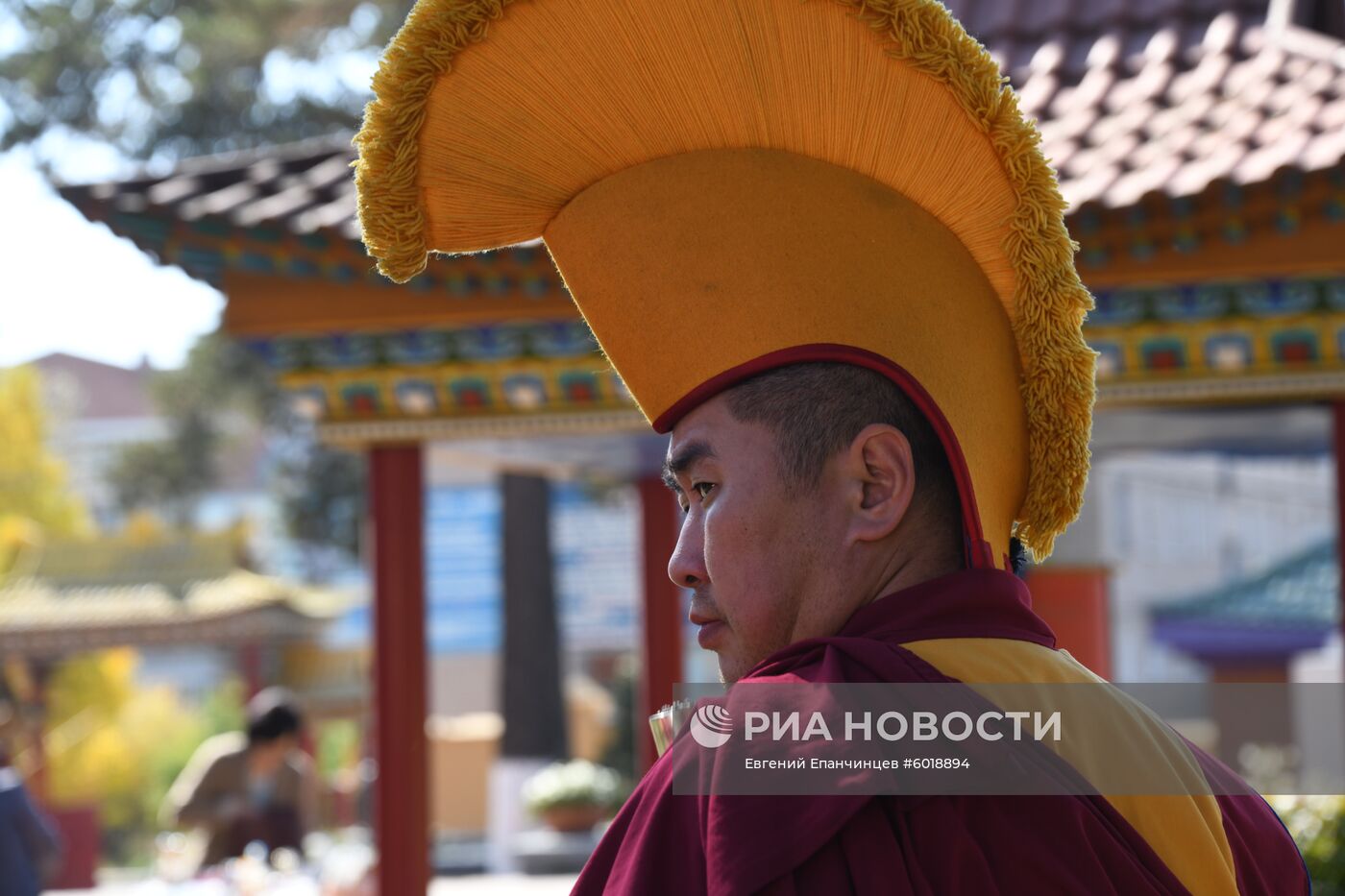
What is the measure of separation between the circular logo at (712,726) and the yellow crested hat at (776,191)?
31 centimetres

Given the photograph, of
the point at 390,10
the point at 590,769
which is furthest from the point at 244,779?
the point at 390,10

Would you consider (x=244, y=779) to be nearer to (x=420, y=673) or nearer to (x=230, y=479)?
(x=420, y=673)

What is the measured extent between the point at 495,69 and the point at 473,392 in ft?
12.0

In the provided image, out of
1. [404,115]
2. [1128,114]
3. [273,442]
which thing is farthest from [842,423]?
[273,442]

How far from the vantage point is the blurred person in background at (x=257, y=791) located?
257 inches

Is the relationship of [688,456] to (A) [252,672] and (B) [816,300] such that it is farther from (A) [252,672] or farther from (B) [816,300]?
(A) [252,672]

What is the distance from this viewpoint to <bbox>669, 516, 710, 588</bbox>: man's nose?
1.46 metres

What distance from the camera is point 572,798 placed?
33.9 ft

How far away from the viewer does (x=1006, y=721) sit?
4.33 ft

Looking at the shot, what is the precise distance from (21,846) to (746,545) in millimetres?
4711

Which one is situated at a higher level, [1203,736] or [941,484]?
[941,484]

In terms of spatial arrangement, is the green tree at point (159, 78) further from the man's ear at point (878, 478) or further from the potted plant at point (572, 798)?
the man's ear at point (878, 478)

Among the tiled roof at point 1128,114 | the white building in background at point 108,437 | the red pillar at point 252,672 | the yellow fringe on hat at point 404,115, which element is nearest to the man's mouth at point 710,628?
the yellow fringe on hat at point 404,115

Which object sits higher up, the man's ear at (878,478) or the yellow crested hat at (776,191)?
the yellow crested hat at (776,191)
